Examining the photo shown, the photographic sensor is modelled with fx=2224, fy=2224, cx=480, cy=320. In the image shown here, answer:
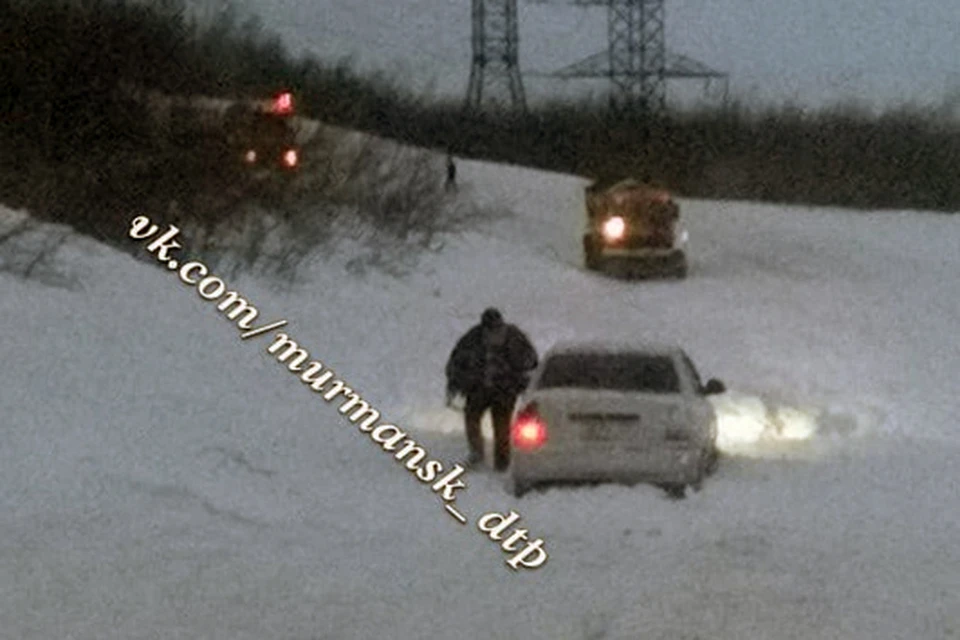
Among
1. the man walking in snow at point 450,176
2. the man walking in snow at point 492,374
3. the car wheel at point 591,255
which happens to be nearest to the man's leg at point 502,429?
the man walking in snow at point 492,374

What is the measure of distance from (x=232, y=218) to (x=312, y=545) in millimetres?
14578

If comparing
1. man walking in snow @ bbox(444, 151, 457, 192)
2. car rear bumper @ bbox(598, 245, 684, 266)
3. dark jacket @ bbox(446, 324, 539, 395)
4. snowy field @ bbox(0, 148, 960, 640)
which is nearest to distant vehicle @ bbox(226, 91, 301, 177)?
snowy field @ bbox(0, 148, 960, 640)

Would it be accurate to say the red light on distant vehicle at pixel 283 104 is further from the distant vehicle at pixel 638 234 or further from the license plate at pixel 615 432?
the license plate at pixel 615 432

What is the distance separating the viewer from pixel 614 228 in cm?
4262

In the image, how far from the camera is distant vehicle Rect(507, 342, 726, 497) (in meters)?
15.1

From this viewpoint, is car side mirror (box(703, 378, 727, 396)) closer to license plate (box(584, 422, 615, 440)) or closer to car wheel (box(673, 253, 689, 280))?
license plate (box(584, 422, 615, 440))

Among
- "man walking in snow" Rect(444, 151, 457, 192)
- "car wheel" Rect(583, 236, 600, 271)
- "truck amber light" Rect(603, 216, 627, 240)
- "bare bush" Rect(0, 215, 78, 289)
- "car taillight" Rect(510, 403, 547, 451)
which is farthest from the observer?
"man walking in snow" Rect(444, 151, 457, 192)

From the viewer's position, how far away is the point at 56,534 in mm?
10500

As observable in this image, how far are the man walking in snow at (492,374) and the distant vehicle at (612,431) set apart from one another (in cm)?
95

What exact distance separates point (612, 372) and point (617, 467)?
1107mm

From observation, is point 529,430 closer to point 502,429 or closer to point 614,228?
point 502,429

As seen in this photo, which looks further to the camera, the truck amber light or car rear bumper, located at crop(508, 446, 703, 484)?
the truck amber light

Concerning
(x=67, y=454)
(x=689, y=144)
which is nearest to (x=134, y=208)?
(x=67, y=454)

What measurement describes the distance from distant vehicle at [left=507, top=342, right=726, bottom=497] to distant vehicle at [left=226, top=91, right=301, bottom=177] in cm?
1101
